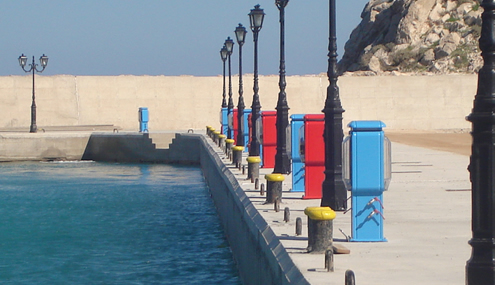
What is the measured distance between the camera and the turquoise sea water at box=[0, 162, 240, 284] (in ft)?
54.8

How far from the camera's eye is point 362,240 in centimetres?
1088

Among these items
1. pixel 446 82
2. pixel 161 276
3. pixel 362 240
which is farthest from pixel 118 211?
pixel 446 82

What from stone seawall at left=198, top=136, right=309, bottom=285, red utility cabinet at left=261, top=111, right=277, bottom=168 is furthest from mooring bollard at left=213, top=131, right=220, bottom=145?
stone seawall at left=198, top=136, right=309, bottom=285

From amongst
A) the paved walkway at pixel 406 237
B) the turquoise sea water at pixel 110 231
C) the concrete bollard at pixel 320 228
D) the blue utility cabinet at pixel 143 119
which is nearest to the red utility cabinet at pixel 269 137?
the turquoise sea water at pixel 110 231

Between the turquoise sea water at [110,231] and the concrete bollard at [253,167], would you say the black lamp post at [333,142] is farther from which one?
the concrete bollard at [253,167]

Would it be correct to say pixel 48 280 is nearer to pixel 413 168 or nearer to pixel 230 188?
pixel 230 188

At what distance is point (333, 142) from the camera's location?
13984mm

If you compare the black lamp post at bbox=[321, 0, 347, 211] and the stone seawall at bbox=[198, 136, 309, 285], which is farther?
the black lamp post at bbox=[321, 0, 347, 211]

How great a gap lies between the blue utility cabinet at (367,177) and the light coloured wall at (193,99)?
1871 inches

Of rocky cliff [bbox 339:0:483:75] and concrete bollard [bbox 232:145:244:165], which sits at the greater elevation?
rocky cliff [bbox 339:0:483:75]

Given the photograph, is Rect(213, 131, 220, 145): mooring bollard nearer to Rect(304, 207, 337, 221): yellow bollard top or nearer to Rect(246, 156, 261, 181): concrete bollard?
Rect(246, 156, 261, 181): concrete bollard

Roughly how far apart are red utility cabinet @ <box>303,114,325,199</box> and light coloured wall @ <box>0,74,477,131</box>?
42716 millimetres

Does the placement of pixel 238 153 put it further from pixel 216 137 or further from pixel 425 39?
pixel 425 39

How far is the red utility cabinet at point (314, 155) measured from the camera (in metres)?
15.5
